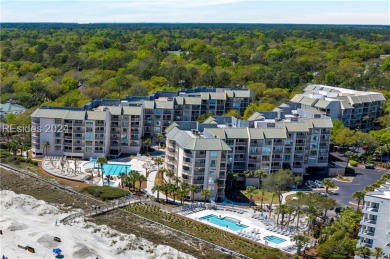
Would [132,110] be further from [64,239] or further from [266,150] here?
[64,239]

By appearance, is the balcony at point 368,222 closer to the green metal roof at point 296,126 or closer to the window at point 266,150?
the window at point 266,150

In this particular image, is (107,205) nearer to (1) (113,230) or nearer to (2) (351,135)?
(1) (113,230)

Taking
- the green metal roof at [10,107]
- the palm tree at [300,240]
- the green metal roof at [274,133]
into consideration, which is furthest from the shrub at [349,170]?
the green metal roof at [10,107]

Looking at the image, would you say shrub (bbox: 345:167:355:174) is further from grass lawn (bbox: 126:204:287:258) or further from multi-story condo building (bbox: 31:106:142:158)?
multi-story condo building (bbox: 31:106:142:158)

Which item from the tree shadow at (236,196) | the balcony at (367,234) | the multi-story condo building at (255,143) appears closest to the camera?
the balcony at (367,234)

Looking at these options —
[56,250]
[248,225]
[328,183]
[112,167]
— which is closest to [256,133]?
[328,183]

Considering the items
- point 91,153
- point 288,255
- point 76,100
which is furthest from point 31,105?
point 288,255

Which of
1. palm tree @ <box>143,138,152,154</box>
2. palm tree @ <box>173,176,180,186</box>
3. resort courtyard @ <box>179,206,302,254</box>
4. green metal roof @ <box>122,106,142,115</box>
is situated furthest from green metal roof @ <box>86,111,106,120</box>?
resort courtyard @ <box>179,206,302,254</box>
